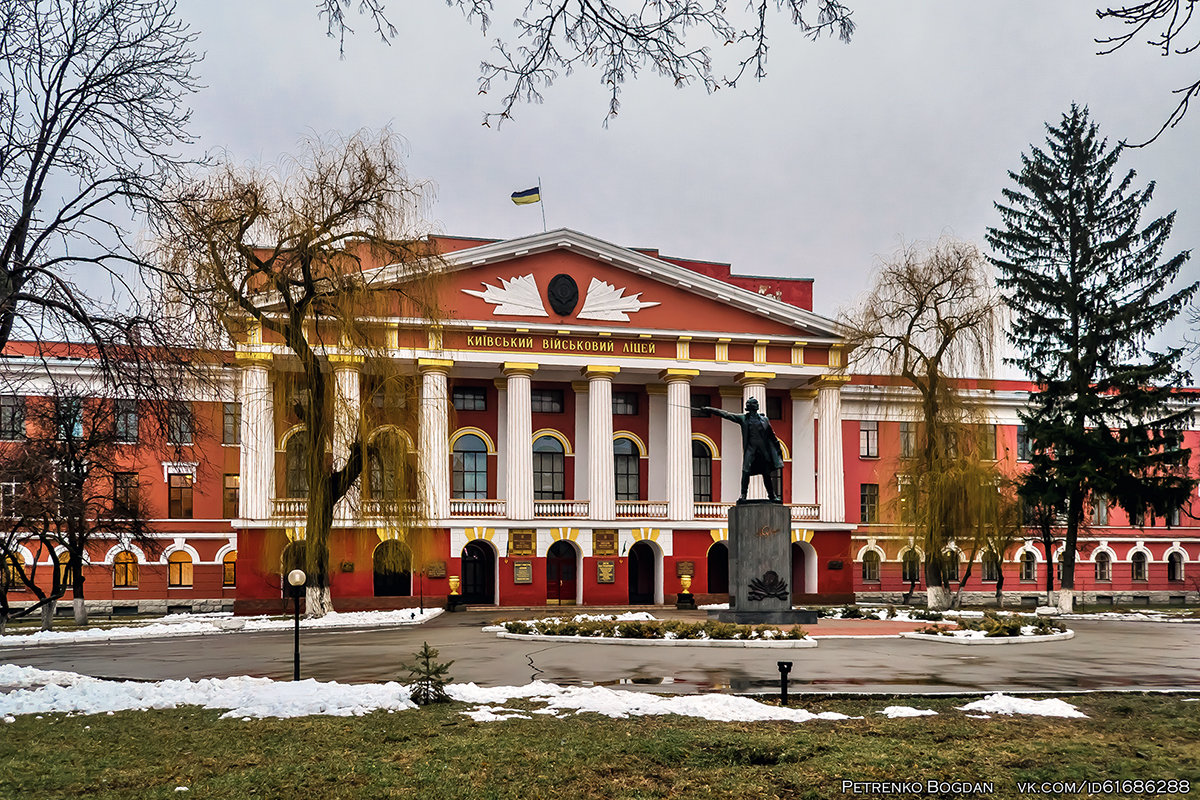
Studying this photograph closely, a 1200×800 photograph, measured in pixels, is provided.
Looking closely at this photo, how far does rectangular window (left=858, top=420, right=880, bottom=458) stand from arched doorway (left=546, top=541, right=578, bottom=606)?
17604 mm

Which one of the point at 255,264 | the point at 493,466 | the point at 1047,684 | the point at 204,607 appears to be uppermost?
the point at 255,264

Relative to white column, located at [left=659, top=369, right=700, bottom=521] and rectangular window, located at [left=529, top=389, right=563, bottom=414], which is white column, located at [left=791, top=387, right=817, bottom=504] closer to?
white column, located at [left=659, top=369, right=700, bottom=521]

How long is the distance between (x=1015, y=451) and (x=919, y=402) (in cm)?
1929

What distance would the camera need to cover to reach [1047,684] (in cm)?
1527

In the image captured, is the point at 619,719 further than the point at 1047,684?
No

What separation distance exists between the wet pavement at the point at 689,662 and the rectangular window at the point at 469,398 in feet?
67.8

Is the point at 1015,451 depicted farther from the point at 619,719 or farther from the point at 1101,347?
the point at 619,719

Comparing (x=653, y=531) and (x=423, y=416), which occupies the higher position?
(x=423, y=416)

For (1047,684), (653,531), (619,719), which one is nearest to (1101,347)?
(653,531)

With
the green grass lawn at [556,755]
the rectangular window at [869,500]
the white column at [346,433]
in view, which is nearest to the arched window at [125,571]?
the white column at [346,433]

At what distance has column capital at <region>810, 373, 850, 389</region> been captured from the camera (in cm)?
4694

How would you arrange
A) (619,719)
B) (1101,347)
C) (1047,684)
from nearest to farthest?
(619,719) < (1047,684) < (1101,347)

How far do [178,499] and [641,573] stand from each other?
21.3m

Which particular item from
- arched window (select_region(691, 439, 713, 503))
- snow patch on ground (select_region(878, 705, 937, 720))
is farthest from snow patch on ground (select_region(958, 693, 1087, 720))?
arched window (select_region(691, 439, 713, 503))
